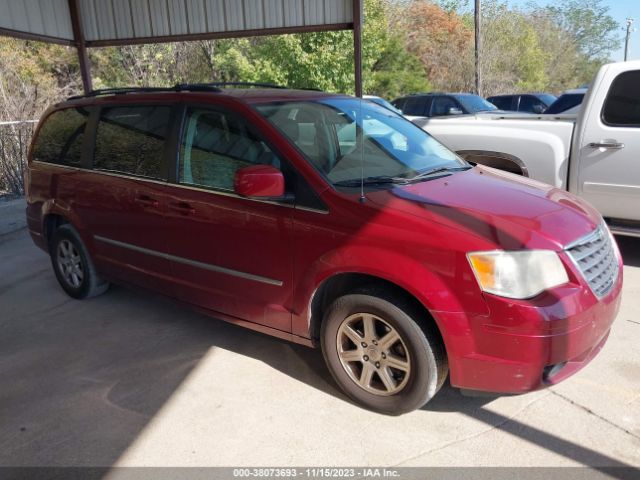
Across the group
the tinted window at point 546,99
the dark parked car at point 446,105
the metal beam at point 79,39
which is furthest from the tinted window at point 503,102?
the metal beam at point 79,39

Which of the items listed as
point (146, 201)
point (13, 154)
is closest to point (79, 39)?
point (13, 154)

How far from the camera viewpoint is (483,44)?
33.2m

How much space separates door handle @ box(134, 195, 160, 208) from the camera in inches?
152

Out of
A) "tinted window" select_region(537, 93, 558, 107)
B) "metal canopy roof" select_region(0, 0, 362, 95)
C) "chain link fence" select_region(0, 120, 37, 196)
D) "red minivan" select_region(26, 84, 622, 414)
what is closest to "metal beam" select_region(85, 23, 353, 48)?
"metal canopy roof" select_region(0, 0, 362, 95)

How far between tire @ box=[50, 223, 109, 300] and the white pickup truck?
13.3 ft

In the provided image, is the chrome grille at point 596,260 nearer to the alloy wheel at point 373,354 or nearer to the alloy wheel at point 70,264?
the alloy wheel at point 373,354

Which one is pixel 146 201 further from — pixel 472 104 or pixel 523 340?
pixel 472 104

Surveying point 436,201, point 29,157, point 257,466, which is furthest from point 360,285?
point 29,157

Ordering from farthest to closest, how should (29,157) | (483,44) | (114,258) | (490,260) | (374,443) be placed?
(483,44)
(29,157)
(114,258)
(374,443)
(490,260)

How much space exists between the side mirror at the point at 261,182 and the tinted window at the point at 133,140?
40.8 inches

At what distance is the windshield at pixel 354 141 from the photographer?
3361 millimetres

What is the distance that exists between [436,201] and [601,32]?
49165 mm

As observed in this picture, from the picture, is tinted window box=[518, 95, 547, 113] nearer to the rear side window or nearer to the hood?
the hood

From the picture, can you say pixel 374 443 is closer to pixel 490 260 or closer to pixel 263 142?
pixel 490 260
